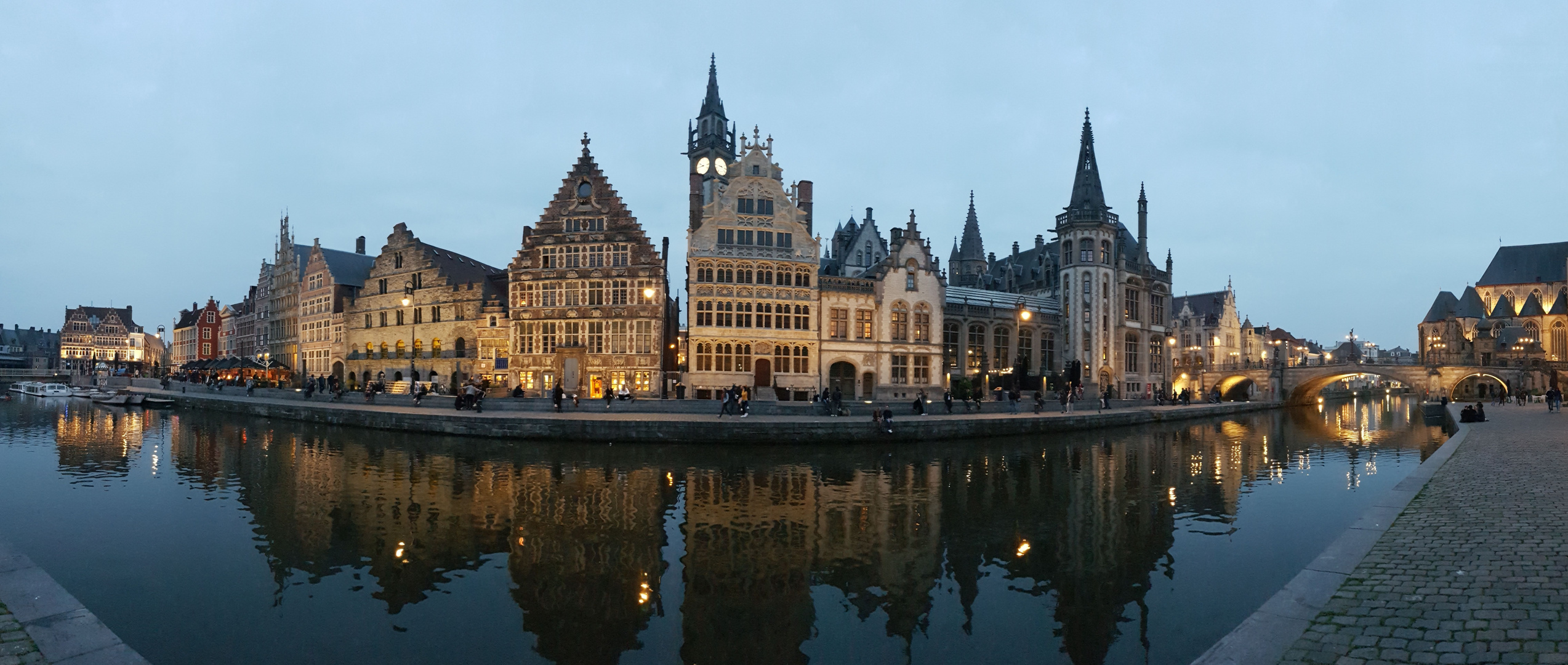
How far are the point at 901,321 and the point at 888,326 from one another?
1.26m

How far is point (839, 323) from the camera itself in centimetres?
4728

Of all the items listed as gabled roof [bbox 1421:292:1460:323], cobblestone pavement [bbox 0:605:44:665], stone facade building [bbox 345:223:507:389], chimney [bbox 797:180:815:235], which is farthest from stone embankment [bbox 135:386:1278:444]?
A: gabled roof [bbox 1421:292:1460:323]

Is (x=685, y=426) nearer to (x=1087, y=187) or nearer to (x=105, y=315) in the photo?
(x=1087, y=187)

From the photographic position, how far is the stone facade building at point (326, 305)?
61.3 meters

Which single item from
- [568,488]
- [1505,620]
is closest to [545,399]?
[568,488]

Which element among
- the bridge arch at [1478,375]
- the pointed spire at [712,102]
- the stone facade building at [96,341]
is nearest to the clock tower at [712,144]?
the pointed spire at [712,102]

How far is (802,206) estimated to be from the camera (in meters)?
53.8

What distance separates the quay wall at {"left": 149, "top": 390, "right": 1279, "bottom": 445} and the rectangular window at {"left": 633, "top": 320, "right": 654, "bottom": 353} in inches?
494

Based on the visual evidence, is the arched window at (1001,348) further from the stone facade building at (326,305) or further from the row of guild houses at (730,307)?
the stone facade building at (326,305)

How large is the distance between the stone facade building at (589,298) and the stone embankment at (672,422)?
7.46 m

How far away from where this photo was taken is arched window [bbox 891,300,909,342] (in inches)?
1911

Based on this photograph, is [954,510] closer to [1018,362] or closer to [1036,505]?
[1036,505]

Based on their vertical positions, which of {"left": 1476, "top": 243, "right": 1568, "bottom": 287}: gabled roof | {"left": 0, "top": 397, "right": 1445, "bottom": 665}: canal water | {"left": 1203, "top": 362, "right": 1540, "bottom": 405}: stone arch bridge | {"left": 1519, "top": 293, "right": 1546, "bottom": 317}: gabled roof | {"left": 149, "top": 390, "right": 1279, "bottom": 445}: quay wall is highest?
{"left": 1476, "top": 243, "right": 1568, "bottom": 287}: gabled roof

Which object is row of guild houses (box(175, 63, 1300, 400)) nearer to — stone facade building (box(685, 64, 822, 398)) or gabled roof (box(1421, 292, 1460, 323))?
stone facade building (box(685, 64, 822, 398))
